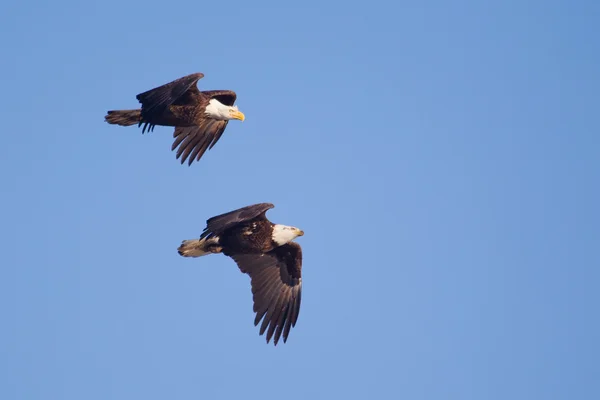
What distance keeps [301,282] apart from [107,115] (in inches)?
155

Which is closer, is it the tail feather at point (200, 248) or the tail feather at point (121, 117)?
the tail feather at point (200, 248)

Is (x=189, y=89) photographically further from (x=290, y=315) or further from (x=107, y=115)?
(x=290, y=315)

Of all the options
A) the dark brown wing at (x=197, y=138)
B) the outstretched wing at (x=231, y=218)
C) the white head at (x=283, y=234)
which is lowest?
the outstretched wing at (x=231, y=218)

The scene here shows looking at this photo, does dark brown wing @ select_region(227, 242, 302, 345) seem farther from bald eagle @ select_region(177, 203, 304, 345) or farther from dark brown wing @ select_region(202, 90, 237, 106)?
dark brown wing @ select_region(202, 90, 237, 106)

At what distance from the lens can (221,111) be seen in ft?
63.0

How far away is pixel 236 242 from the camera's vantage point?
1822cm

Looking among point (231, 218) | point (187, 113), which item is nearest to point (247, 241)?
point (231, 218)

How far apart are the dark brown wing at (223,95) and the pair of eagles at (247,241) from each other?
2 centimetres

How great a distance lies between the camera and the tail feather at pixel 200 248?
18312 mm

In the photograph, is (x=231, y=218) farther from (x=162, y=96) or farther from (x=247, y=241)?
(x=162, y=96)

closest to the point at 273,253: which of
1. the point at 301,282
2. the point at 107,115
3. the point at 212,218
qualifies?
the point at 301,282

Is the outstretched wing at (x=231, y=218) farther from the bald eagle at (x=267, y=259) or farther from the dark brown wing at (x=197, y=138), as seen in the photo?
the dark brown wing at (x=197, y=138)

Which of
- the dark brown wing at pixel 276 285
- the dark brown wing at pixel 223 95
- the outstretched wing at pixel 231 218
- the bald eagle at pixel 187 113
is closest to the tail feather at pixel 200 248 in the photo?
the dark brown wing at pixel 276 285

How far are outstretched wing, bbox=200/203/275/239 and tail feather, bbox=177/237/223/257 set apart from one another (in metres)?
0.81
